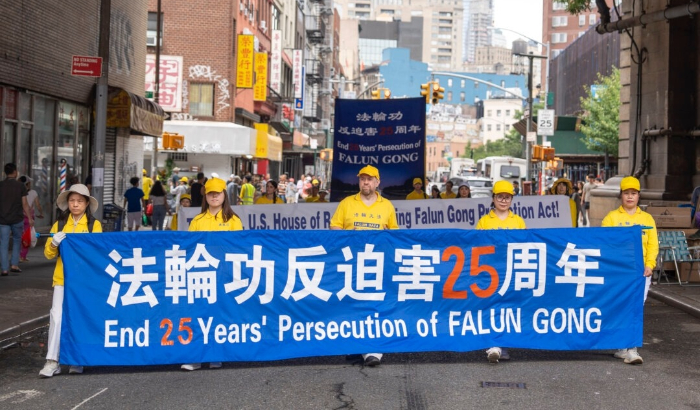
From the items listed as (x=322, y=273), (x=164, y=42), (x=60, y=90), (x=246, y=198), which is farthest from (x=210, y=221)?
(x=164, y=42)

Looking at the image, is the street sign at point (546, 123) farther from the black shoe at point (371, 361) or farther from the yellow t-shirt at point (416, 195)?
the black shoe at point (371, 361)

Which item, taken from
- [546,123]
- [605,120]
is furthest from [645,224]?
[605,120]

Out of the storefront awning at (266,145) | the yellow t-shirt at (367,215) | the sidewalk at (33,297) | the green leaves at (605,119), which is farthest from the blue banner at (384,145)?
the green leaves at (605,119)

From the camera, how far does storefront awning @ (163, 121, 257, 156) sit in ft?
147

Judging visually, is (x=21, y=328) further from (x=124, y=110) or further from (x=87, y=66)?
(x=124, y=110)

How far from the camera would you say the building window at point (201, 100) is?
46781mm

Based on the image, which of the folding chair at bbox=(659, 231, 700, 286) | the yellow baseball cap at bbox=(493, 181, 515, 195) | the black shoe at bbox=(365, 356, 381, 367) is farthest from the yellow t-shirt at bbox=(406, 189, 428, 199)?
the black shoe at bbox=(365, 356, 381, 367)

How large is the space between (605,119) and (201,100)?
79.7 ft

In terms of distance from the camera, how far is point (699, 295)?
15.1m

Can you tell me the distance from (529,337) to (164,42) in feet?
129

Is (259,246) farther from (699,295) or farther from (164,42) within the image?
(164,42)

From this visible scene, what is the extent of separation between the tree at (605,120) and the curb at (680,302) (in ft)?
142

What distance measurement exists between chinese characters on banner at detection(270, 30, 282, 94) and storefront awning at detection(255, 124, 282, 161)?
2580 mm

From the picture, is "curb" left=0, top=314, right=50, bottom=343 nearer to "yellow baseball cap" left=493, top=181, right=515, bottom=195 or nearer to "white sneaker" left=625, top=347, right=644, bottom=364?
"yellow baseball cap" left=493, top=181, right=515, bottom=195
